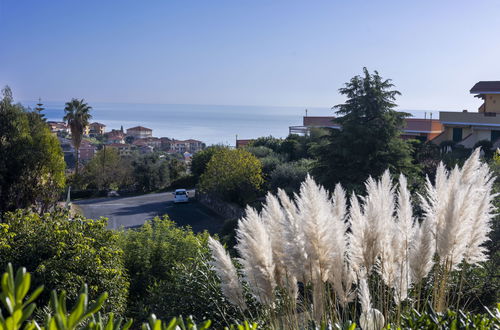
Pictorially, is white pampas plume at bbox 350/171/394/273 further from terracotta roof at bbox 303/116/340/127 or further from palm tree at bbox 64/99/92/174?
palm tree at bbox 64/99/92/174

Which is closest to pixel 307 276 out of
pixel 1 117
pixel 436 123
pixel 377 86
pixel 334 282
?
pixel 334 282

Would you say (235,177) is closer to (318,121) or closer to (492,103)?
(318,121)

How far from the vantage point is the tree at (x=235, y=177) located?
2141cm

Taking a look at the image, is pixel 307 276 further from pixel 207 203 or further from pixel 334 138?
pixel 207 203

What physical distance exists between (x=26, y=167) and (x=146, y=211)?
992cm

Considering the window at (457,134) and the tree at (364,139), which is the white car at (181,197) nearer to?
the tree at (364,139)

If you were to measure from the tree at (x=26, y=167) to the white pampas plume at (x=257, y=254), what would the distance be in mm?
12632

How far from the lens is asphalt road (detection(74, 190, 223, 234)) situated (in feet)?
68.2

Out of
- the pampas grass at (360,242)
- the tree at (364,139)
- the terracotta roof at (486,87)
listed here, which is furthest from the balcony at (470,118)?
the pampas grass at (360,242)

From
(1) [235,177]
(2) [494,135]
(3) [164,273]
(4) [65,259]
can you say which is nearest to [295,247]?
(4) [65,259]

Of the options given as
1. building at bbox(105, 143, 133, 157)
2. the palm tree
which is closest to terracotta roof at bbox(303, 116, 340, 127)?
building at bbox(105, 143, 133, 157)

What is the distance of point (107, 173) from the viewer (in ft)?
113

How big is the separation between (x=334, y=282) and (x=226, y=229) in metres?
12.7

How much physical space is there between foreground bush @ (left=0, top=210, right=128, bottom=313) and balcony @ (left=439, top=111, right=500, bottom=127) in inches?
919
